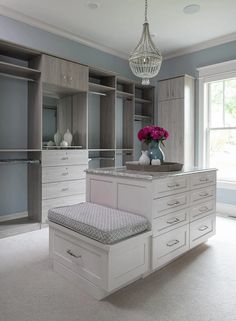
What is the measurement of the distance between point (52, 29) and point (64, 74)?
91 centimetres

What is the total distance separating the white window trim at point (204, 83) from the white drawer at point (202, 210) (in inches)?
65.5

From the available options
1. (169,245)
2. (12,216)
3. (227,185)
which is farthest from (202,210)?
(12,216)

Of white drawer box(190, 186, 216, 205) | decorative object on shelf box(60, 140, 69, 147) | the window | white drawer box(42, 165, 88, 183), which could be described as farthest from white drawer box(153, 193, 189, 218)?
the window

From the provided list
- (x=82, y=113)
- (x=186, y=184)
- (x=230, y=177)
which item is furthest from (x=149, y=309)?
(x=230, y=177)

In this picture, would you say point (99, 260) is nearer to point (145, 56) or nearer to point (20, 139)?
point (145, 56)

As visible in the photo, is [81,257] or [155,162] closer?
[81,257]

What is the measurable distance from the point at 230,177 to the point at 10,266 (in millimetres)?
3731

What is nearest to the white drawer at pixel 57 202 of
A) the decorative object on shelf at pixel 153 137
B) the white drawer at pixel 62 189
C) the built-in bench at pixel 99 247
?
the white drawer at pixel 62 189

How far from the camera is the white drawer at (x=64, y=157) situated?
3.39m

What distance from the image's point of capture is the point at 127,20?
12.2 ft

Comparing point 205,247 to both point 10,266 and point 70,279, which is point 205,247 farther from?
point 10,266

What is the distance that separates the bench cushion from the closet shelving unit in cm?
136

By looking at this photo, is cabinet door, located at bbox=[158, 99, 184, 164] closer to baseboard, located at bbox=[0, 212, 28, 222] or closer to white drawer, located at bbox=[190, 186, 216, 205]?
white drawer, located at bbox=[190, 186, 216, 205]

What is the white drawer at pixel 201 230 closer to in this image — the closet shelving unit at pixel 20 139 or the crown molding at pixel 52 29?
the closet shelving unit at pixel 20 139
